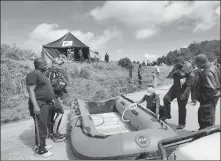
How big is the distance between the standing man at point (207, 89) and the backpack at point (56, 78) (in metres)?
2.92

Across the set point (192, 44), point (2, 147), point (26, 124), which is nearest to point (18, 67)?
point (26, 124)

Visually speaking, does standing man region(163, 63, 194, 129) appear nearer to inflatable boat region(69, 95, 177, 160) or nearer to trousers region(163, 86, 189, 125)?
trousers region(163, 86, 189, 125)

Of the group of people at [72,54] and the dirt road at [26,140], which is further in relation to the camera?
the group of people at [72,54]

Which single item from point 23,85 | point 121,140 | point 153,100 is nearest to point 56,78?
point 121,140

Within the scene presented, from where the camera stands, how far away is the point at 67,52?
813 inches

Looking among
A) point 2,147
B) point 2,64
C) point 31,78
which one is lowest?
point 2,147

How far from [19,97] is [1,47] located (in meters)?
7.54

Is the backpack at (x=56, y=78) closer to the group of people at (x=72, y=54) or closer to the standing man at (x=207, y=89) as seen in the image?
the standing man at (x=207, y=89)

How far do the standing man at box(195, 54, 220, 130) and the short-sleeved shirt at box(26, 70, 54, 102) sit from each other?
2849 mm

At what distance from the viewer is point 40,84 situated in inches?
156

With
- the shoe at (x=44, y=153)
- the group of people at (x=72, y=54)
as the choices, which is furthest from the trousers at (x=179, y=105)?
the group of people at (x=72, y=54)

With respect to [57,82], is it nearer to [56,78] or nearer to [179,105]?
[56,78]

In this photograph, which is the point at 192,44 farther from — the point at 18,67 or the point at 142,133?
the point at 142,133

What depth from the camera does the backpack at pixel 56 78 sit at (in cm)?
484
